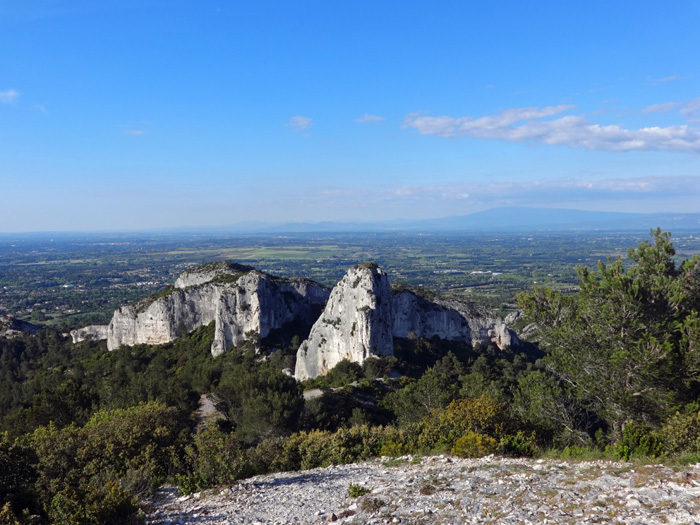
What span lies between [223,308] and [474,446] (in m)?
40.7

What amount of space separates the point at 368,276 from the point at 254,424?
24.5m

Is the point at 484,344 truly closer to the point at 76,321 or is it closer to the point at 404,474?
the point at 404,474

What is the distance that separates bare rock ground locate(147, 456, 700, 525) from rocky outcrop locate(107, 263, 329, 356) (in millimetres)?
37420

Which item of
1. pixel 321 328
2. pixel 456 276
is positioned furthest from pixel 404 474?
pixel 456 276

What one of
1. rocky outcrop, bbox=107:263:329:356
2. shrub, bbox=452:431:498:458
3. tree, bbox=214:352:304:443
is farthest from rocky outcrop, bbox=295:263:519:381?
shrub, bbox=452:431:498:458

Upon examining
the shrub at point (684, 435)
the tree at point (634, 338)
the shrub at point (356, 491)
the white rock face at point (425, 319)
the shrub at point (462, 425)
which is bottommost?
the white rock face at point (425, 319)

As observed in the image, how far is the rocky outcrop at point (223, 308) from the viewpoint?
49.7 m

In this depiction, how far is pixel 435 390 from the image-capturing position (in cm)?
2625

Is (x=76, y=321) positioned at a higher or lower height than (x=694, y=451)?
lower

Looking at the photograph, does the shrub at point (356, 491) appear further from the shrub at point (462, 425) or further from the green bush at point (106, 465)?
the green bush at point (106, 465)

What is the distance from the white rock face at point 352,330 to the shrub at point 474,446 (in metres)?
26.8

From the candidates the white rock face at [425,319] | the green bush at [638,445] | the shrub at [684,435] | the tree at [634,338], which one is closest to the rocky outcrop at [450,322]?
the white rock face at [425,319]

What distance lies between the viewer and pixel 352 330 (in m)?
41.9

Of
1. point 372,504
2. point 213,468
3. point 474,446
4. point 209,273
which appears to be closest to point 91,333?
point 209,273
